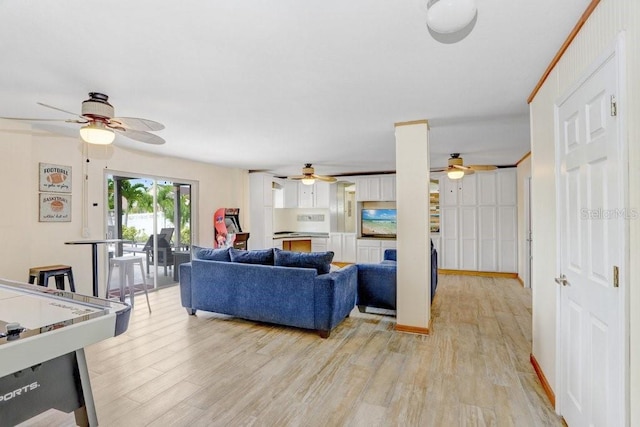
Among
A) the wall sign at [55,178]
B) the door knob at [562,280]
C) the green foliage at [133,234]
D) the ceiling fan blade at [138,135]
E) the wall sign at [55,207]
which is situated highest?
the ceiling fan blade at [138,135]

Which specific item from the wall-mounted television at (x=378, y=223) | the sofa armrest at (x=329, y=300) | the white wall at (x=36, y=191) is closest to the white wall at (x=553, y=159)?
the sofa armrest at (x=329, y=300)

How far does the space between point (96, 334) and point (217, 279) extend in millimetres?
2348

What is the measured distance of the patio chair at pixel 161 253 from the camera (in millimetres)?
5504

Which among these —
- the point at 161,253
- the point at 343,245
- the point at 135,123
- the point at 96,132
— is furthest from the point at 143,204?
the point at 343,245

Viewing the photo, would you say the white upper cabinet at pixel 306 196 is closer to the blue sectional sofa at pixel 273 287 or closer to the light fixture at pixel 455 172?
the light fixture at pixel 455 172

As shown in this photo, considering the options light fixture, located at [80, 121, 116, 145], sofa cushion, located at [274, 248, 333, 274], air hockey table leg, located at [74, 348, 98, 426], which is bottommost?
air hockey table leg, located at [74, 348, 98, 426]

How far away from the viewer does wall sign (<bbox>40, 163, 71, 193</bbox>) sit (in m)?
3.88

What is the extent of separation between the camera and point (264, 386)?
7.80ft

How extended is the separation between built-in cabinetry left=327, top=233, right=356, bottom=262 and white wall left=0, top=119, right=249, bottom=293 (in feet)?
12.6

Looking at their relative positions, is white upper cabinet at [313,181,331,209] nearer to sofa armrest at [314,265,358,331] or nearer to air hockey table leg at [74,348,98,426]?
sofa armrest at [314,265,358,331]

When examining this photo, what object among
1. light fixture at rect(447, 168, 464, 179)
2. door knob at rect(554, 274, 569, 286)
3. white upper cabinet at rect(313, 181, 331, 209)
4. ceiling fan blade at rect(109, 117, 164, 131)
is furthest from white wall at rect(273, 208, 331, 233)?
door knob at rect(554, 274, 569, 286)

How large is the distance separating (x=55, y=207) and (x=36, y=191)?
27 cm

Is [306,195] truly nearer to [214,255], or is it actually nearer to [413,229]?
[214,255]

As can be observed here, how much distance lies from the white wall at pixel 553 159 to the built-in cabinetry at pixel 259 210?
5645mm
